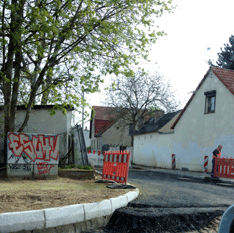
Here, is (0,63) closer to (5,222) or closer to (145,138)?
(5,222)

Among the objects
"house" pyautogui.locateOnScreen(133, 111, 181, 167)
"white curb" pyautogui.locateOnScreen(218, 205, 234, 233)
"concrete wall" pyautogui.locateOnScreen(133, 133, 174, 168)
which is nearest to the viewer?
"white curb" pyautogui.locateOnScreen(218, 205, 234, 233)

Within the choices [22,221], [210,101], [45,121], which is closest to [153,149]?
[210,101]

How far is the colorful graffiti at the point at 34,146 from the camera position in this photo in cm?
994

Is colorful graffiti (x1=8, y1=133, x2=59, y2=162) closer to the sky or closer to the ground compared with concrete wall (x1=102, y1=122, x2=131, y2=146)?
closer to the sky

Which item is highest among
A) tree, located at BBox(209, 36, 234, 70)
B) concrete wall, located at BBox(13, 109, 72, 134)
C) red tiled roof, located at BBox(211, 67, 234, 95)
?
tree, located at BBox(209, 36, 234, 70)

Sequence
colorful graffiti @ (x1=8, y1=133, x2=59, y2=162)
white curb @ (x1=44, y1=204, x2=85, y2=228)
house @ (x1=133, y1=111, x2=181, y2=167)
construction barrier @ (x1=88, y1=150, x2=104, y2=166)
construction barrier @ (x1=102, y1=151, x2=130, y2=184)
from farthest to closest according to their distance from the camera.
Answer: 1. house @ (x1=133, y1=111, x2=181, y2=167)
2. construction barrier @ (x1=88, y1=150, x2=104, y2=166)
3. colorful graffiti @ (x1=8, y1=133, x2=59, y2=162)
4. construction barrier @ (x1=102, y1=151, x2=130, y2=184)
5. white curb @ (x1=44, y1=204, x2=85, y2=228)

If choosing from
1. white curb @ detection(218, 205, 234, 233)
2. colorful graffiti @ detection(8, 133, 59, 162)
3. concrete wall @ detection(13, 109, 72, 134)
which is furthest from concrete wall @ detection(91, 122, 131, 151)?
white curb @ detection(218, 205, 234, 233)

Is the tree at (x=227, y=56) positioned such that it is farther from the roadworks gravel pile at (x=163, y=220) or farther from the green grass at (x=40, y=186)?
the roadworks gravel pile at (x=163, y=220)

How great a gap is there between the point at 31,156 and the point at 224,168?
9437 mm

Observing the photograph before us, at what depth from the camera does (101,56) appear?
12.3m

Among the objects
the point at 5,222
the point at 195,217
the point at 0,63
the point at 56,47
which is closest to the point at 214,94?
the point at 56,47

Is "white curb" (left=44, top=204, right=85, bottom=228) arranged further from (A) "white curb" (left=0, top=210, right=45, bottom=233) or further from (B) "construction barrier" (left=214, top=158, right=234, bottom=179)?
(B) "construction barrier" (left=214, top=158, right=234, bottom=179)

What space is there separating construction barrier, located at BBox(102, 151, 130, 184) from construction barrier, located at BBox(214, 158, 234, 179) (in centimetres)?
740

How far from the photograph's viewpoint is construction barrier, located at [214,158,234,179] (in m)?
14.5
